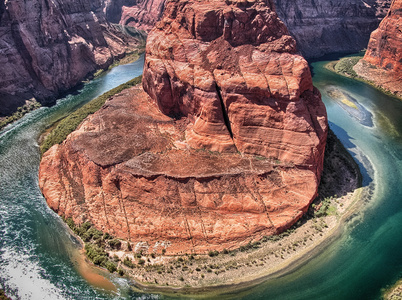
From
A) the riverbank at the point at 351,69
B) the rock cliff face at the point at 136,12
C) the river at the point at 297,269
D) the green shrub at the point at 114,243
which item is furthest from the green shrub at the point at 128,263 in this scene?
the rock cliff face at the point at 136,12

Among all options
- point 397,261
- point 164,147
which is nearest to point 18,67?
point 164,147

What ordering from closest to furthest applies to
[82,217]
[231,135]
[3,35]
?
[82,217] → [231,135] → [3,35]

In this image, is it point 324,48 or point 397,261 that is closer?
point 397,261

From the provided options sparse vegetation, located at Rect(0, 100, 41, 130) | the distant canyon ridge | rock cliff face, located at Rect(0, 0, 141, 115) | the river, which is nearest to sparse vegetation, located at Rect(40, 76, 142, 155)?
the river

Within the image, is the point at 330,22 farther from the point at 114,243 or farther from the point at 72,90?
the point at 114,243

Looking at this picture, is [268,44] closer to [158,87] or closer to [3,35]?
[158,87]

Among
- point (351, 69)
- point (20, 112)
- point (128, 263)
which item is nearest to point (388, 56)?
point (351, 69)

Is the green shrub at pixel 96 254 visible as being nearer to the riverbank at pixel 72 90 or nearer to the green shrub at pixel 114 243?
the green shrub at pixel 114 243

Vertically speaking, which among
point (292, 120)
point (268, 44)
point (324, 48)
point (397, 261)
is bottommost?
point (324, 48)

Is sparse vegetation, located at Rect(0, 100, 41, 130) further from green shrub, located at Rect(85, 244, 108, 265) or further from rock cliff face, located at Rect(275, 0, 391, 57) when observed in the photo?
rock cliff face, located at Rect(275, 0, 391, 57)
